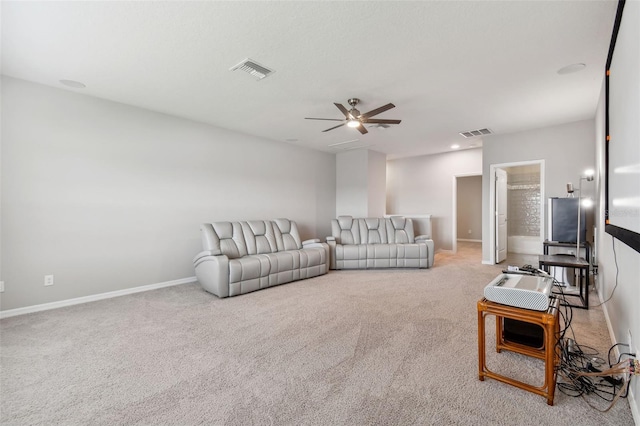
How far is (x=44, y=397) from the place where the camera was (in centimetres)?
173

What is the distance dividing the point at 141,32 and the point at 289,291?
127 inches

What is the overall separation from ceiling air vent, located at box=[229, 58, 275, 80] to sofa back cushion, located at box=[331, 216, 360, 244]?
11.0 ft

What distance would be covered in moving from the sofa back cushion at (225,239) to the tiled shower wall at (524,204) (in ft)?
23.7

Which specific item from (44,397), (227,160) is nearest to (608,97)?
A: (44,397)

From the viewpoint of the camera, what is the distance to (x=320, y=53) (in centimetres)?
265

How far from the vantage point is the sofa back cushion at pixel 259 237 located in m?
4.49

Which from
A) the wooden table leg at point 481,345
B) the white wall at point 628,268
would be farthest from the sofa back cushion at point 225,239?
the white wall at point 628,268

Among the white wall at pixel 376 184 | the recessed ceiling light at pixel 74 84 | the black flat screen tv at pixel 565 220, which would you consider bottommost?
the black flat screen tv at pixel 565 220

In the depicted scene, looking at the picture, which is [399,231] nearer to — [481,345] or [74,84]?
[481,345]

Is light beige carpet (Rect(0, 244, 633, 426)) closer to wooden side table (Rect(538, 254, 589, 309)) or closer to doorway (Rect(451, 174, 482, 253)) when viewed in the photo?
wooden side table (Rect(538, 254, 589, 309))

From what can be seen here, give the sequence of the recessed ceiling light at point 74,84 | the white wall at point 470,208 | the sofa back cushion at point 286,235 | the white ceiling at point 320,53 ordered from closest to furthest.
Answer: the white ceiling at point 320,53
the recessed ceiling light at point 74,84
the sofa back cushion at point 286,235
the white wall at point 470,208

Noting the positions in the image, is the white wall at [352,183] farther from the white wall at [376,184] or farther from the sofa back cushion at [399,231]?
the sofa back cushion at [399,231]

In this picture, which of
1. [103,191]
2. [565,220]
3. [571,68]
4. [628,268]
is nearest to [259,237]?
[103,191]

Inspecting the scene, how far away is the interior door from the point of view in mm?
5693
